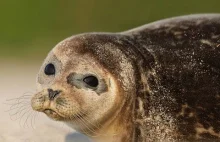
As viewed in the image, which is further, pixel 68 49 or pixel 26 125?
pixel 26 125

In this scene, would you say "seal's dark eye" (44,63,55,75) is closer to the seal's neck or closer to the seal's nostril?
the seal's nostril

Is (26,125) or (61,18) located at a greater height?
(61,18)

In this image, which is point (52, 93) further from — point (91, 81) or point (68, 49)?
point (68, 49)

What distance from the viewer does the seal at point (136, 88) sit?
553 cm

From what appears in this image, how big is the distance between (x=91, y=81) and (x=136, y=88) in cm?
45

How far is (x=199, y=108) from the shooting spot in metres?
5.58

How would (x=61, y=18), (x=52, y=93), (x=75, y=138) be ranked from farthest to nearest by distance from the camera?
(x=61, y=18), (x=75, y=138), (x=52, y=93)

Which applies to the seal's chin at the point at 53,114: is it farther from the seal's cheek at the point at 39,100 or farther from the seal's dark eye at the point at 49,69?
the seal's dark eye at the point at 49,69

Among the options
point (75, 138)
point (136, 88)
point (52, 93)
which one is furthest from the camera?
point (75, 138)

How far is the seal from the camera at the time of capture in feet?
18.1

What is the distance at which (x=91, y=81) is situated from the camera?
18.4ft

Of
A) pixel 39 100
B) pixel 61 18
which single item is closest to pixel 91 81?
pixel 39 100

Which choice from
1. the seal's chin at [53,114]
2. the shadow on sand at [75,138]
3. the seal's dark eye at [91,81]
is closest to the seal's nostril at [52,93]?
the seal's chin at [53,114]

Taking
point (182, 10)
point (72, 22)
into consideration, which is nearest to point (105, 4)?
point (72, 22)
